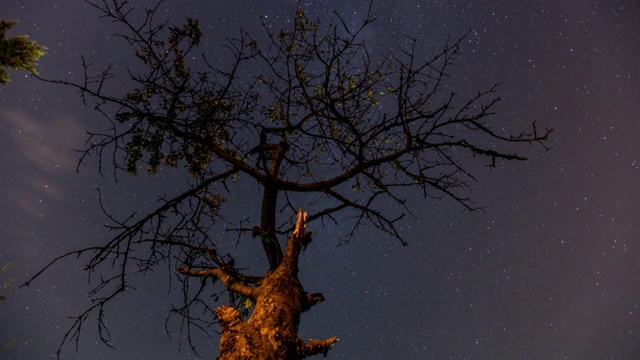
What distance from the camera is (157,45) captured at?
4.30m

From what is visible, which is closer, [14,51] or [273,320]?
[273,320]

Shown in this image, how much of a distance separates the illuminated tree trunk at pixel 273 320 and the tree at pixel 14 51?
957cm

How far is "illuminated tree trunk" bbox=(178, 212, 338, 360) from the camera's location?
2.27 meters

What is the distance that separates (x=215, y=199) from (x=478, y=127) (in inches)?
161

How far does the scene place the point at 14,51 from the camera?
9062 millimetres

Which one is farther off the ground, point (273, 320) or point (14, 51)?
point (14, 51)

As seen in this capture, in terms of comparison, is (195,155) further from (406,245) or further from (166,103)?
(406,245)

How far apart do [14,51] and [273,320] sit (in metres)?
10.7

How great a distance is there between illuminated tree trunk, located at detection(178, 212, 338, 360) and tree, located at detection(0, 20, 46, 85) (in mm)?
9566

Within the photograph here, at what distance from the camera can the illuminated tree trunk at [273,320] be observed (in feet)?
7.45

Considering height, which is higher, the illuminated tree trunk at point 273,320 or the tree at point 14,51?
the tree at point 14,51

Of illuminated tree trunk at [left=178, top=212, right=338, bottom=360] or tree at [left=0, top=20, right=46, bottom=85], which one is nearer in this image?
illuminated tree trunk at [left=178, top=212, right=338, bottom=360]

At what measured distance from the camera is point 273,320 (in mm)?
2529

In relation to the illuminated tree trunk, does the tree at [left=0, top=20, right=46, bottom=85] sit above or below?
above
